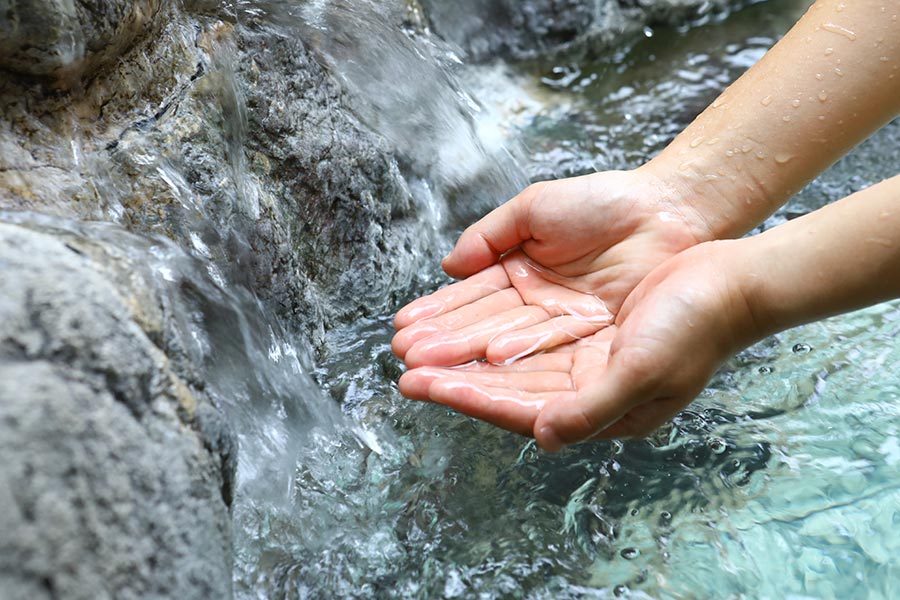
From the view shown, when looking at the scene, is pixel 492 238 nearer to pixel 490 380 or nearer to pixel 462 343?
pixel 462 343

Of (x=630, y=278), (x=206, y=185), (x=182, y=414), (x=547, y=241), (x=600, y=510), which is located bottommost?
(x=600, y=510)

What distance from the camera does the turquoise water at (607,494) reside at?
174 centimetres

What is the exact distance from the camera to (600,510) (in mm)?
1883

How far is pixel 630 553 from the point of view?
70.6 inches

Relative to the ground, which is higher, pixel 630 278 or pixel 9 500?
pixel 9 500

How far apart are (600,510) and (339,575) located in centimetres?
63

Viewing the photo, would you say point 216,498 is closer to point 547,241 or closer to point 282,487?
point 282,487

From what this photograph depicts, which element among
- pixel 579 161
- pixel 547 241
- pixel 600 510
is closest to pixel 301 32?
pixel 547 241

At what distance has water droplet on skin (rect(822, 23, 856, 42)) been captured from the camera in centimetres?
215

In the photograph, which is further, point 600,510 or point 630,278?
point 630,278

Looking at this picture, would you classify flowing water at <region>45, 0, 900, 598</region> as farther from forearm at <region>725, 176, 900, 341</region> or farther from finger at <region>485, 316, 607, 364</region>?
forearm at <region>725, 176, 900, 341</region>

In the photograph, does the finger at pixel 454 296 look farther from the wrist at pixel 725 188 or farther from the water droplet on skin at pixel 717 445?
the water droplet on skin at pixel 717 445

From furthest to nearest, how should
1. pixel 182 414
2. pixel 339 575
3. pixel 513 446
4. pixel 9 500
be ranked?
pixel 513 446 → pixel 339 575 → pixel 182 414 → pixel 9 500

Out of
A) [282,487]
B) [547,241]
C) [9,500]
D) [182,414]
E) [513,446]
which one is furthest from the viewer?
[547,241]
